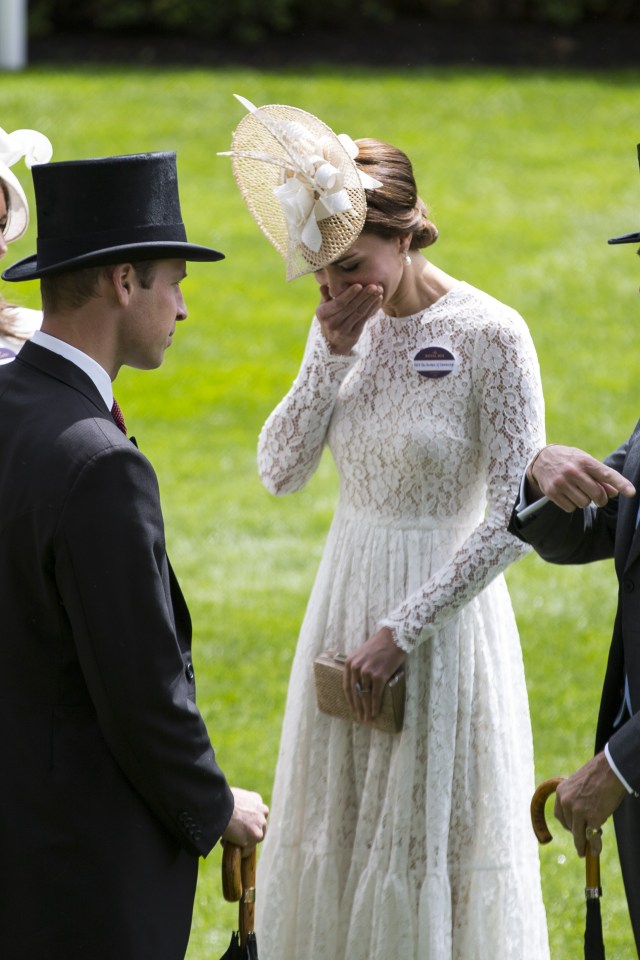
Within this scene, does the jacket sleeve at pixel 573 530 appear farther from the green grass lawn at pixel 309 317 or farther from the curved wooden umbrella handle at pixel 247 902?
the curved wooden umbrella handle at pixel 247 902

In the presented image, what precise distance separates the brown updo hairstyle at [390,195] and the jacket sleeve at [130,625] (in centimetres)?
118

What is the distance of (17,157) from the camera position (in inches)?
191

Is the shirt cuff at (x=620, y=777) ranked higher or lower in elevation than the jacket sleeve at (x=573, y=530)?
lower

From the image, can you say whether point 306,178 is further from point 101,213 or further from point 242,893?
point 242,893

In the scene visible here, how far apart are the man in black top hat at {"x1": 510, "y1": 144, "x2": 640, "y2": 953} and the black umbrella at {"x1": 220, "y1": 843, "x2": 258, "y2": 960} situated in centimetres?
73

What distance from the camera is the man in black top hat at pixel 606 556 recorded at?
128 inches

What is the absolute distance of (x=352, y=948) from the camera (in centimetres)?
394

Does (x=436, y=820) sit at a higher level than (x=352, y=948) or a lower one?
higher

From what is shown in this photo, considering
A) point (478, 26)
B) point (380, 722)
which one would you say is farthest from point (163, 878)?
point (478, 26)

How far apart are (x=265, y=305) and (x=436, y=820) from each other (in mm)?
9527

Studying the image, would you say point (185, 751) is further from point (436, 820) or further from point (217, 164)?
point (217, 164)

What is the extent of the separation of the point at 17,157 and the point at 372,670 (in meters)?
2.20

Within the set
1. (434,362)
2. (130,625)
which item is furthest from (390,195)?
(130,625)

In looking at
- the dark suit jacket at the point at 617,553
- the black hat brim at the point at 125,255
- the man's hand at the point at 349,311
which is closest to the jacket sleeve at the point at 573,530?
the dark suit jacket at the point at 617,553
